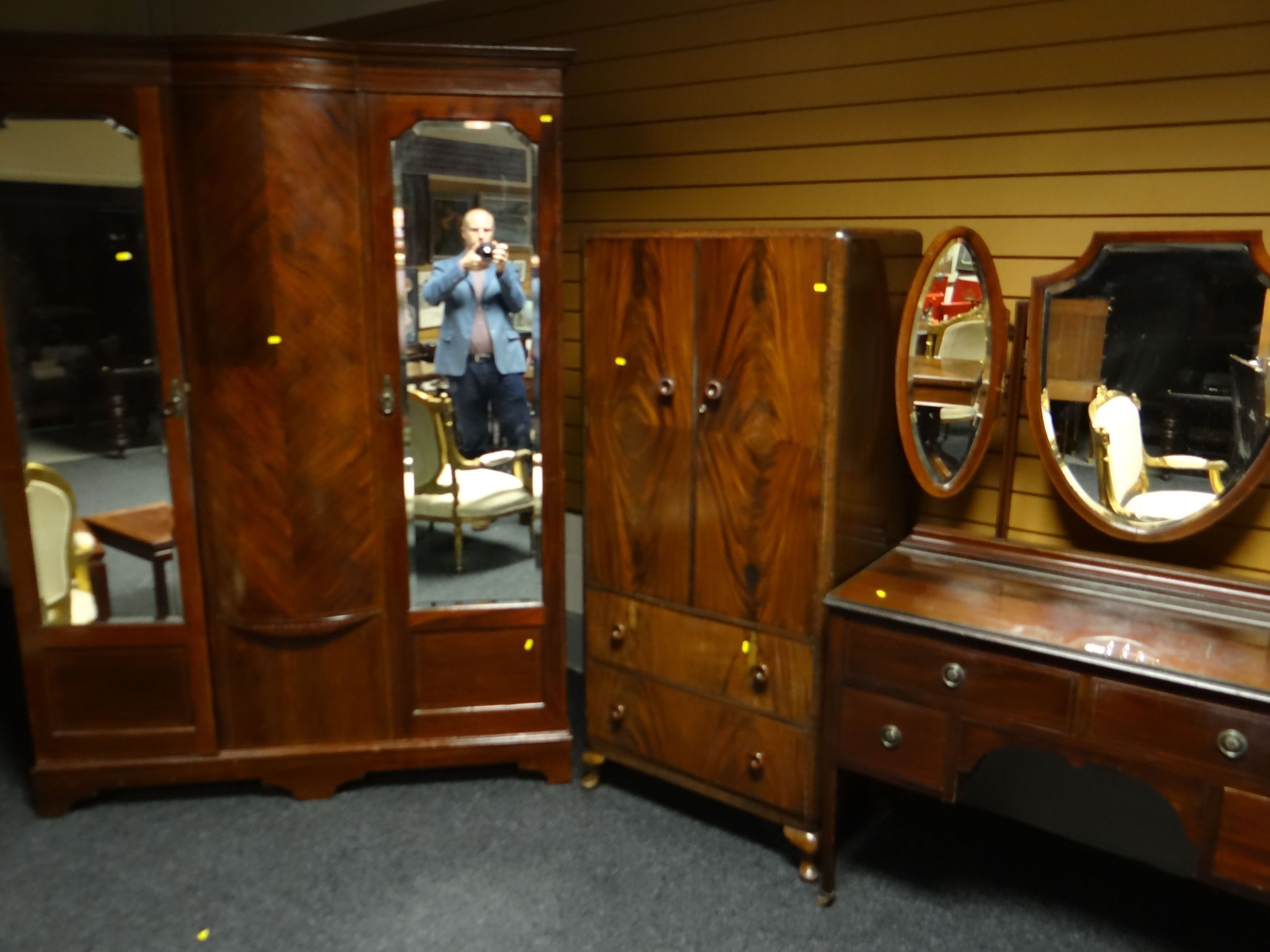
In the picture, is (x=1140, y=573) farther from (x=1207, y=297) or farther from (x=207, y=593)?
(x=207, y=593)

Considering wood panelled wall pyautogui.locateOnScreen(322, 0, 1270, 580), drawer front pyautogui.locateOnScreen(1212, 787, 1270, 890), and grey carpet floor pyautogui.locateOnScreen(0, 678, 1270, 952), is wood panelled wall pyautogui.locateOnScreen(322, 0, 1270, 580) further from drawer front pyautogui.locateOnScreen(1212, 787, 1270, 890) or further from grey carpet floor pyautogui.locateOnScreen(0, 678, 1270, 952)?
grey carpet floor pyautogui.locateOnScreen(0, 678, 1270, 952)

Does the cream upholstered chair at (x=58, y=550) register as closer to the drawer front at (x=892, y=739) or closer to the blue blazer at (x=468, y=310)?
the blue blazer at (x=468, y=310)

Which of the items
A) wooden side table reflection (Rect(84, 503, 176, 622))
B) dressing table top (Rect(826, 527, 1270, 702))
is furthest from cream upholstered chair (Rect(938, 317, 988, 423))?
wooden side table reflection (Rect(84, 503, 176, 622))

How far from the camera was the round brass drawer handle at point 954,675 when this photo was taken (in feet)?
6.46

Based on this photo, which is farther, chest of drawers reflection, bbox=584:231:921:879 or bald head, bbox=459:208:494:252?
bald head, bbox=459:208:494:252

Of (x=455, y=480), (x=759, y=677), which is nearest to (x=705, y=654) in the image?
(x=759, y=677)

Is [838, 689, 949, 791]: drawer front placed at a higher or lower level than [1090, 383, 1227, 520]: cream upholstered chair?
lower

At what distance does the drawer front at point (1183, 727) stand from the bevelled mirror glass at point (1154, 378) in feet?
1.69

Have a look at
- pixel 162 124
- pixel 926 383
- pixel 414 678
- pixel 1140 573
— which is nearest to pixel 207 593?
pixel 414 678

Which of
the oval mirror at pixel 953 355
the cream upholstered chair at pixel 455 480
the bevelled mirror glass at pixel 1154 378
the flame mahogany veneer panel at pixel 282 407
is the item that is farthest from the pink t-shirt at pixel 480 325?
the bevelled mirror glass at pixel 1154 378

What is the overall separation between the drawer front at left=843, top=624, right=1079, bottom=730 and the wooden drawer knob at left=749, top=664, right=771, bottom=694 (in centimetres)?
24

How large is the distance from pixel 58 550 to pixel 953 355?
236cm

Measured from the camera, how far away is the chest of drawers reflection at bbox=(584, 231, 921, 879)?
2.14 m

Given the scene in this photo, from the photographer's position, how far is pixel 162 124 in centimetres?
231
